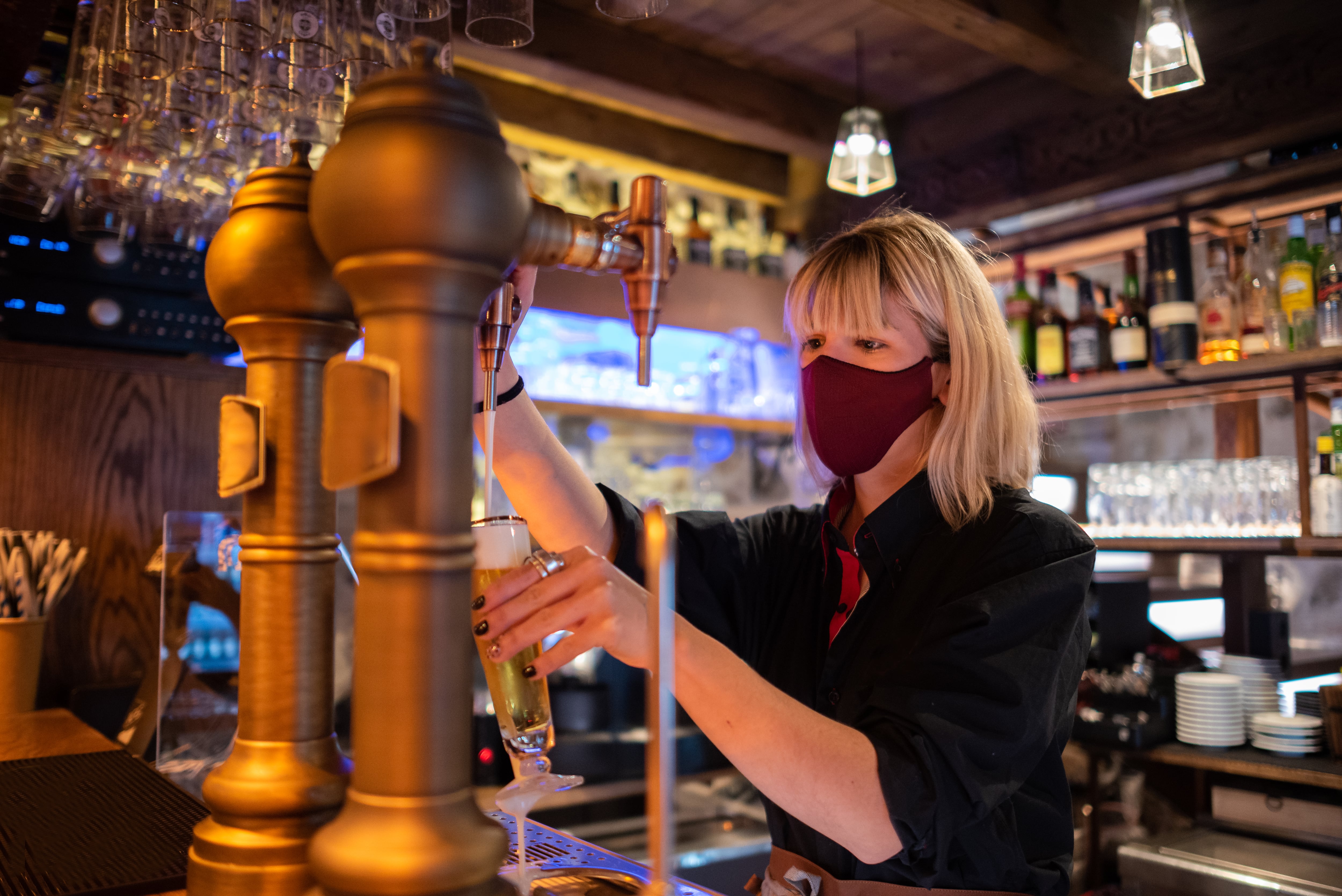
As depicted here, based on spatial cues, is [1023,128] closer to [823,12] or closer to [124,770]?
[823,12]

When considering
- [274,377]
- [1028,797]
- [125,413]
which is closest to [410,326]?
[274,377]

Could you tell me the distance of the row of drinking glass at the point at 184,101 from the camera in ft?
4.73

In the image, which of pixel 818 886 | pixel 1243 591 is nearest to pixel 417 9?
pixel 818 886

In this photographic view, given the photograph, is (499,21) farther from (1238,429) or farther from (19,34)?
(1238,429)

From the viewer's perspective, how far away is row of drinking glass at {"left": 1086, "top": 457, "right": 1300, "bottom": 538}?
2.78m

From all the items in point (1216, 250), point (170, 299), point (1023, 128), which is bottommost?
point (170, 299)

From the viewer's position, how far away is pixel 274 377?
1.79 feet

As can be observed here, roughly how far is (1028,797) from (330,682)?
1.00 meters

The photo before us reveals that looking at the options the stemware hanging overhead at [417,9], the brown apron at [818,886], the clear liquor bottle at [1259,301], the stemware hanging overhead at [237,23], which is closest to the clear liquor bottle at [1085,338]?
the clear liquor bottle at [1259,301]

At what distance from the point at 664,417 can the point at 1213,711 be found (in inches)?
77.2

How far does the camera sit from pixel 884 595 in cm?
141

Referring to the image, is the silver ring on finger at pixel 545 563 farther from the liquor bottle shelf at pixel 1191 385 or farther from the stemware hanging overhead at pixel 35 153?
the liquor bottle shelf at pixel 1191 385

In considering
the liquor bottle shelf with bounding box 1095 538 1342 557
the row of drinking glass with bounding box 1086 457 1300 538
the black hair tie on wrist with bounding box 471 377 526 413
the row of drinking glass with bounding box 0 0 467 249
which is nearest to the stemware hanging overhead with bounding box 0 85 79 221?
the row of drinking glass with bounding box 0 0 467 249

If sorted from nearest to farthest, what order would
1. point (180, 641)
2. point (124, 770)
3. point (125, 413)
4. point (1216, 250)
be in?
point (124, 770) → point (180, 641) → point (125, 413) → point (1216, 250)
